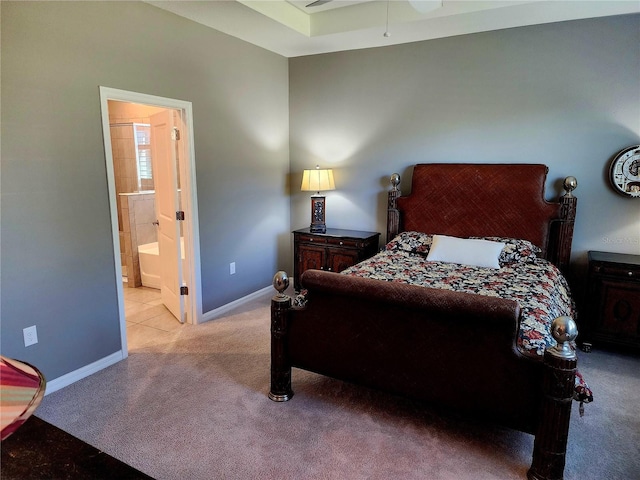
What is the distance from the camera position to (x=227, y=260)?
14.0 ft

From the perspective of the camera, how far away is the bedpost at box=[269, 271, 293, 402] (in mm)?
2553

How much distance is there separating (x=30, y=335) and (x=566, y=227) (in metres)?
4.24

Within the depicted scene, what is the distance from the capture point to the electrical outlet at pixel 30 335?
2582 mm

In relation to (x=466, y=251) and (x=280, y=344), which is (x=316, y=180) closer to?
(x=466, y=251)

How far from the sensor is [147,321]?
13.1 feet

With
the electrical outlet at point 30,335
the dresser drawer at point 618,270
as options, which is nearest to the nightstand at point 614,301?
the dresser drawer at point 618,270

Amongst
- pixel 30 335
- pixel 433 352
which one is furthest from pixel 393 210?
pixel 30 335

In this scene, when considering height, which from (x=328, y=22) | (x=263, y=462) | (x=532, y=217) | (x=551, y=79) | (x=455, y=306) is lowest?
(x=263, y=462)

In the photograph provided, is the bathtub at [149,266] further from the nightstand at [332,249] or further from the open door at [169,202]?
the nightstand at [332,249]

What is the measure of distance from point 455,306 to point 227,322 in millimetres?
2588

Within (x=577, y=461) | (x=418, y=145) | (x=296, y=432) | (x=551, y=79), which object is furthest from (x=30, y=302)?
(x=551, y=79)

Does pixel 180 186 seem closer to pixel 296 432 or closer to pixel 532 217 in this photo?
pixel 296 432

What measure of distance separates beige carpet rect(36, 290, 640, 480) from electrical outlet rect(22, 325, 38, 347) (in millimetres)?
403

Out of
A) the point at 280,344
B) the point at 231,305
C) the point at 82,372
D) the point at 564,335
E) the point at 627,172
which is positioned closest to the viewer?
the point at 564,335
